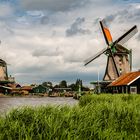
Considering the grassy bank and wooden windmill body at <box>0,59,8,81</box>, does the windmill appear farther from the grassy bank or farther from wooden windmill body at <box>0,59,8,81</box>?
the grassy bank

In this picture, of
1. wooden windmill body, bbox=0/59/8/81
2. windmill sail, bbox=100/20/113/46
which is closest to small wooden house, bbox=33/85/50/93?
wooden windmill body, bbox=0/59/8/81

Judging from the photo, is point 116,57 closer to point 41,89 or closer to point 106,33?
point 106,33

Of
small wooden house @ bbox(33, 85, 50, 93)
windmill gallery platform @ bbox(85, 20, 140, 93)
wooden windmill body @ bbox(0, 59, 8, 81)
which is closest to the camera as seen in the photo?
windmill gallery platform @ bbox(85, 20, 140, 93)

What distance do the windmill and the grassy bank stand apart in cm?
4378

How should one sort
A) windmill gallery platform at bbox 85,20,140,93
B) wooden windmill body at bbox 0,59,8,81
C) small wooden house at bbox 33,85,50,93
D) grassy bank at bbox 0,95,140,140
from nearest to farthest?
grassy bank at bbox 0,95,140,140, windmill gallery platform at bbox 85,20,140,93, wooden windmill body at bbox 0,59,8,81, small wooden house at bbox 33,85,50,93

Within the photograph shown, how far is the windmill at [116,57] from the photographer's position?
55.8 m

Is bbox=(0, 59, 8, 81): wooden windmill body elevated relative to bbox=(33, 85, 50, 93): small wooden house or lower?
elevated

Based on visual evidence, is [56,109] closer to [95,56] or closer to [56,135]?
[56,135]

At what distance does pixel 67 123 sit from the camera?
8359 mm

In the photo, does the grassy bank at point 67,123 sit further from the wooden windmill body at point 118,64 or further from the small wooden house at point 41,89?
the small wooden house at point 41,89

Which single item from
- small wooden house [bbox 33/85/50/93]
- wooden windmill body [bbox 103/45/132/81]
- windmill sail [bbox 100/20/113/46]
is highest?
windmill sail [bbox 100/20/113/46]

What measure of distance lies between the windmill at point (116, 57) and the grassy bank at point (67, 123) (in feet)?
144

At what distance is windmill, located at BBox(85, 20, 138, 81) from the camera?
55.8 m

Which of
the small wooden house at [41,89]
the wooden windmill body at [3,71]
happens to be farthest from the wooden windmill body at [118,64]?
the small wooden house at [41,89]
